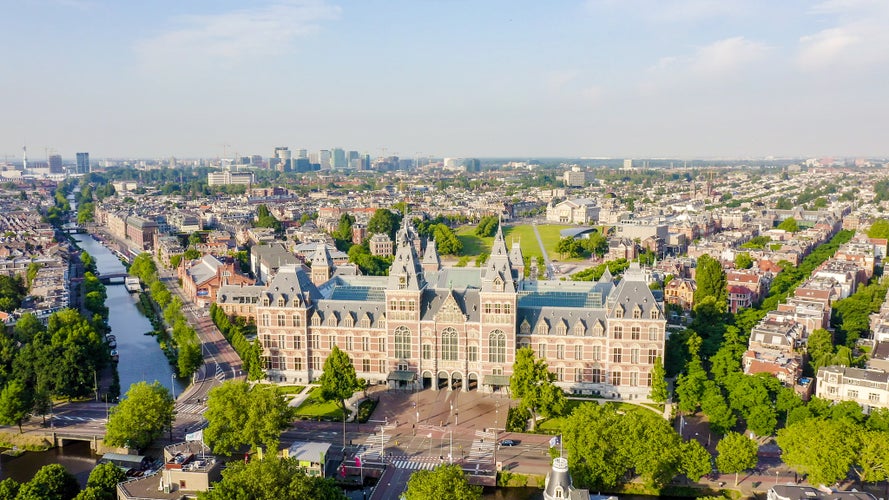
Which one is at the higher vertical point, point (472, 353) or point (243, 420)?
point (472, 353)

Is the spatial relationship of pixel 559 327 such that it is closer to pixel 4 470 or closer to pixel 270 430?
pixel 270 430

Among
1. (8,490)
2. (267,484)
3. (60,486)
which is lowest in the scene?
(60,486)

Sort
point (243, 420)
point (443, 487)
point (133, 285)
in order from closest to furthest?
point (443, 487), point (243, 420), point (133, 285)

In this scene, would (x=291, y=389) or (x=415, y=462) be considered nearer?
(x=415, y=462)

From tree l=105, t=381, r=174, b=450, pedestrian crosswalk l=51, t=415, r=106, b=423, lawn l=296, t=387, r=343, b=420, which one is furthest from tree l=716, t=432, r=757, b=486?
pedestrian crosswalk l=51, t=415, r=106, b=423

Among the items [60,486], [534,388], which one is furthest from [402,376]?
[60,486]

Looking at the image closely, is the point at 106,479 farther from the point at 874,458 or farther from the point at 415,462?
the point at 874,458

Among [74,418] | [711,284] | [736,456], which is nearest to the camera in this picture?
[736,456]
